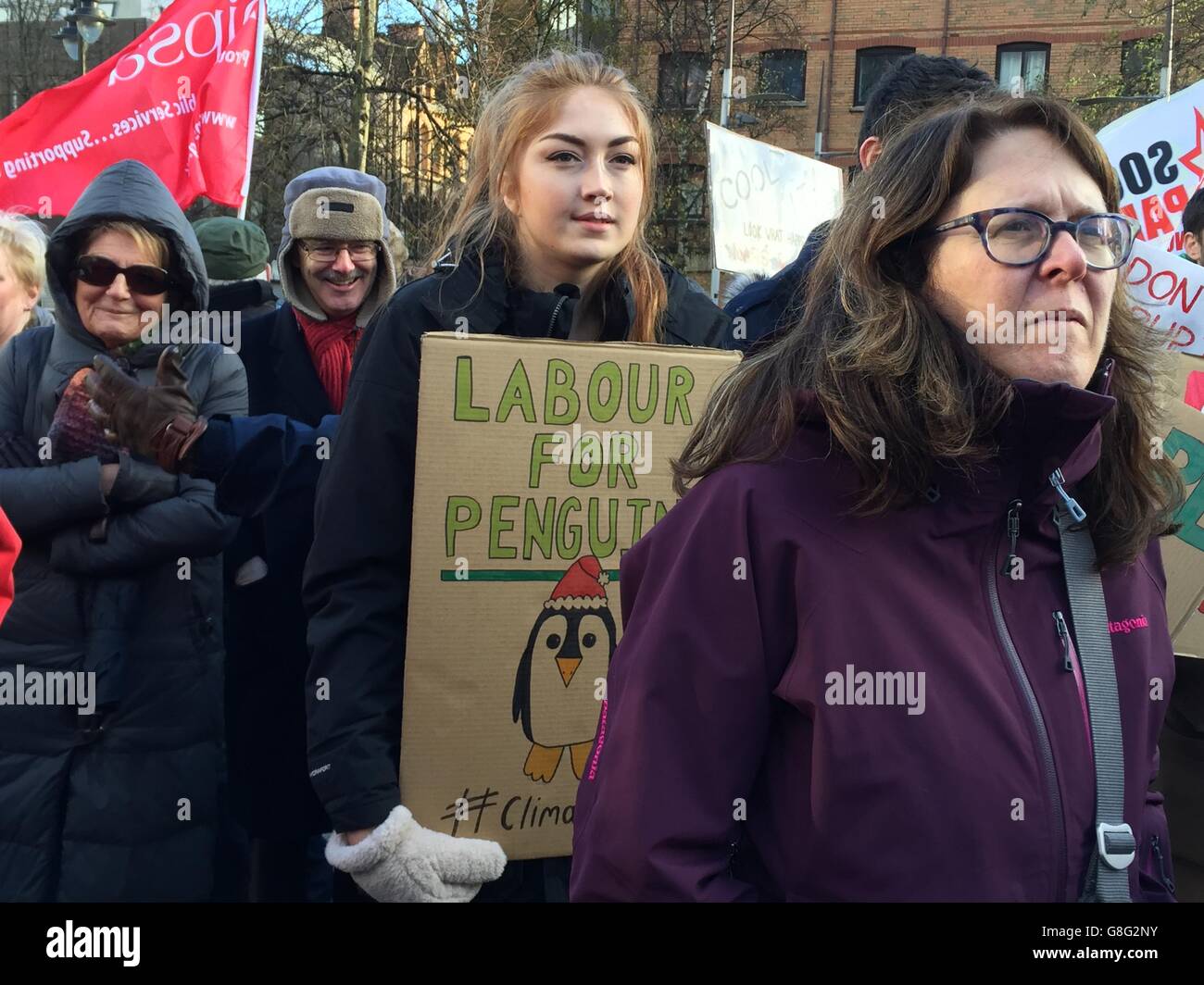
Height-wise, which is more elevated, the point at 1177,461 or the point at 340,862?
the point at 1177,461

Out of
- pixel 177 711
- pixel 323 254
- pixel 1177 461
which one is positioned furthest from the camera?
pixel 323 254

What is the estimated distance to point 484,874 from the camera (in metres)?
2.14

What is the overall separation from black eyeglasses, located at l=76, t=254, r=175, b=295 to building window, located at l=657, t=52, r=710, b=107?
76.8ft

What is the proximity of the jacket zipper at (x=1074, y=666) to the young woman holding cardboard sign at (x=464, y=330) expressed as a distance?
107cm

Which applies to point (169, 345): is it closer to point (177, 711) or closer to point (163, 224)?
point (163, 224)

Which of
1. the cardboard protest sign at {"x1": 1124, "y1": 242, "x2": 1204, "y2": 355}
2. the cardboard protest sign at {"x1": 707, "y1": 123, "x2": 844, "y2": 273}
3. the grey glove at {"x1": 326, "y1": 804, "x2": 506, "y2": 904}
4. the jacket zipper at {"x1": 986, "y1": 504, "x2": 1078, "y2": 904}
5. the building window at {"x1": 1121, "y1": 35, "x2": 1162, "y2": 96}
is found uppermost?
the building window at {"x1": 1121, "y1": 35, "x2": 1162, "y2": 96}

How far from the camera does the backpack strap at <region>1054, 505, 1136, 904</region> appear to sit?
4.42ft

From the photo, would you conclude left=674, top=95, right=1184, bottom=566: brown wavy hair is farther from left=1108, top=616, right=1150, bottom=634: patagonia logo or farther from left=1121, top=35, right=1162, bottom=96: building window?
left=1121, top=35, right=1162, bottom=96: building window

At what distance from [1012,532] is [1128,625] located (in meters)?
0.21

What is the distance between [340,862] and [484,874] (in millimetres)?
229

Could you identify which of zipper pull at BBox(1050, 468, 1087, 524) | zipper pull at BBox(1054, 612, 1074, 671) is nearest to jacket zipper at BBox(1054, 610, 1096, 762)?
zipper pull at BBox(1054, 612, 1074, 671)

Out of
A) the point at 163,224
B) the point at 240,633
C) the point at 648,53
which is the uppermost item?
the point at 648,53
